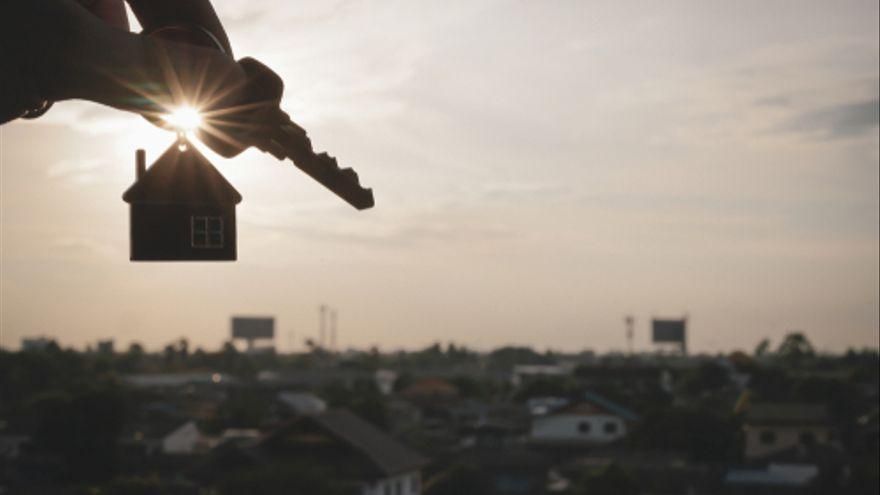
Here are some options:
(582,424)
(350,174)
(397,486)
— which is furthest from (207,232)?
(582,424)

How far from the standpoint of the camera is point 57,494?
1547 inches

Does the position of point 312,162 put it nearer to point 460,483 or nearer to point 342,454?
point 342,454

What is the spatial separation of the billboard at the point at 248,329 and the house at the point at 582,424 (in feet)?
425

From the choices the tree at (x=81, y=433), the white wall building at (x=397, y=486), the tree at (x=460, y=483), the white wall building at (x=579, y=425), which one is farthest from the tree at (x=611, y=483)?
Result: the white wall building at (x=579, y=425)

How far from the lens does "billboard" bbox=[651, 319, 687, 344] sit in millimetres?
168125

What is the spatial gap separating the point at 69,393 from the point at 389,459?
18.9m

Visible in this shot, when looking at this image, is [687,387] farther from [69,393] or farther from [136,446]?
[69,393]

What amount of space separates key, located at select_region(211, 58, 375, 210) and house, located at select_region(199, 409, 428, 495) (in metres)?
30.4

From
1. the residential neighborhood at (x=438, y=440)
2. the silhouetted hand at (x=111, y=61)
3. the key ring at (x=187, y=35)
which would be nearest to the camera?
the silhouetted hand at (x=111, y=61)

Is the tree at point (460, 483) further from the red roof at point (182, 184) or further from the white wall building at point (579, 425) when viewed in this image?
the red roof at point (182, 184)

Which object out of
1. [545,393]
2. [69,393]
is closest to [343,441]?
[69,393]

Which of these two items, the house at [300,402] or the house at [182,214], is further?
the house at [300,402]

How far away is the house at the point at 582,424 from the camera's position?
64.5 m

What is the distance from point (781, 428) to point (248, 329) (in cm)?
13896
